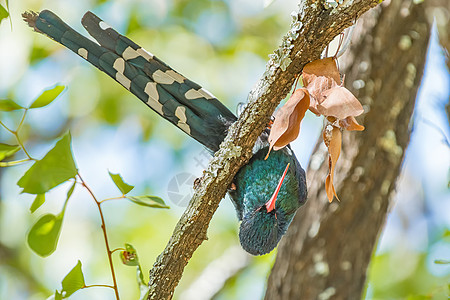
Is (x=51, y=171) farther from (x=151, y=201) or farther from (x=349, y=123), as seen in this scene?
(x=349, y=123)

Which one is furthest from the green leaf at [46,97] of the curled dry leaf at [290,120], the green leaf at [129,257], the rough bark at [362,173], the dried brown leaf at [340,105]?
the rough bark at [362,173]

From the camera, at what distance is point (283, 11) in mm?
4898

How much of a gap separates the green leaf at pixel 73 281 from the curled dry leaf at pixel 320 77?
0.88 meters

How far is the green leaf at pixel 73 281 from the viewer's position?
1.67 metres

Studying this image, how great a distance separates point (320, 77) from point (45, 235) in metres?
0.95

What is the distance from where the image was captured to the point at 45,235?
1.60 metres

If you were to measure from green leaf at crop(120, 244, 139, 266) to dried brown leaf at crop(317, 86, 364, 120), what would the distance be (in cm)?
79

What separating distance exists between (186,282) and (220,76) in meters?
1.83

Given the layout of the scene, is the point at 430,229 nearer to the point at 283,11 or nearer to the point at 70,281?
the point at 283,11

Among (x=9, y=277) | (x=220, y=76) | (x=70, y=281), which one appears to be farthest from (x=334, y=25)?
(x=9, y=277)

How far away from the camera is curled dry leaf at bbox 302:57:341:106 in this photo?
5.34 ft

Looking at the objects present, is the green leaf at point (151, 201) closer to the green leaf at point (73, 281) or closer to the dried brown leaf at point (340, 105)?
the green leaf at point (73, 281)

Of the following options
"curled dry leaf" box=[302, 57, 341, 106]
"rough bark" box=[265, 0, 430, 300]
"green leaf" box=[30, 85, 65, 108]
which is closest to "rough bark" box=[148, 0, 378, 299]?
"curled dry leaf" box=[302, 57, 341, 106]

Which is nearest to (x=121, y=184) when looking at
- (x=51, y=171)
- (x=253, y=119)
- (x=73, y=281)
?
(x=51, y=171)
